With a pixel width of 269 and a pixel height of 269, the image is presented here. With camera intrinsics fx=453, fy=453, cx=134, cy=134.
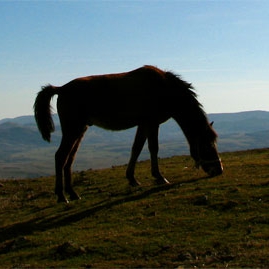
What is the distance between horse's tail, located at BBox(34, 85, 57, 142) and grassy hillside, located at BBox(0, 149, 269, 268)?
256cm

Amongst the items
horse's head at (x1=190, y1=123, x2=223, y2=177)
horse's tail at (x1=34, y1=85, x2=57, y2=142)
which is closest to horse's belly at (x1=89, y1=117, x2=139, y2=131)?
horse's tail at (x1=34, y1=85, x2=57, y2=142)

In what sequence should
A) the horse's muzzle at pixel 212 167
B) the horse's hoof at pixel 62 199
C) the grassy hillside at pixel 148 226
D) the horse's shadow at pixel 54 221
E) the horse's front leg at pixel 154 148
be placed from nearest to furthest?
the grassy hillside at pixel 148 226 → the horse's shadow at pixel 54 221 → the horse's hoof at pixel 62 199 → the horse's front leg at pixel 154 148 → the horse's muzzle at pixel 212 167

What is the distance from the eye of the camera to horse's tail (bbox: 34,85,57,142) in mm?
15445

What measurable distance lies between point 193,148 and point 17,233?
689cm

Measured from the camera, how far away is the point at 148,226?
1141 centimetres

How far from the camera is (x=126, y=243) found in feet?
33.3

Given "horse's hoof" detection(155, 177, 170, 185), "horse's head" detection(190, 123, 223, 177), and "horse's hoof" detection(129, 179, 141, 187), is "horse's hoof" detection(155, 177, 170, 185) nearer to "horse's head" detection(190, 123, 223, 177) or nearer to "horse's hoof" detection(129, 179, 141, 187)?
"horse's hoof" detection(129, 179, 141, 187)

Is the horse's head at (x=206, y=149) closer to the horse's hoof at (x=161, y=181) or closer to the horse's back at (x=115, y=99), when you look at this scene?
the horse's hoof at (x=161, y=181)

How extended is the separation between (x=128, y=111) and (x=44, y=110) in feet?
9.42

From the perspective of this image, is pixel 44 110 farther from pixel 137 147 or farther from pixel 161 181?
pixel 161 181

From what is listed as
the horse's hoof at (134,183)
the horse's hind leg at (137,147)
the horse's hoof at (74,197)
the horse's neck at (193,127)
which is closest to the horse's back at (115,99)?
the horse's hind leg at (137,147)

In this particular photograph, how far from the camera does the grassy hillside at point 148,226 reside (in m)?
9.22

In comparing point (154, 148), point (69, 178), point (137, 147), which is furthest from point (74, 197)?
point (154, 148)

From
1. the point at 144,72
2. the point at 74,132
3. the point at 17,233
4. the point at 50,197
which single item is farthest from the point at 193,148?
the point at 17,233
